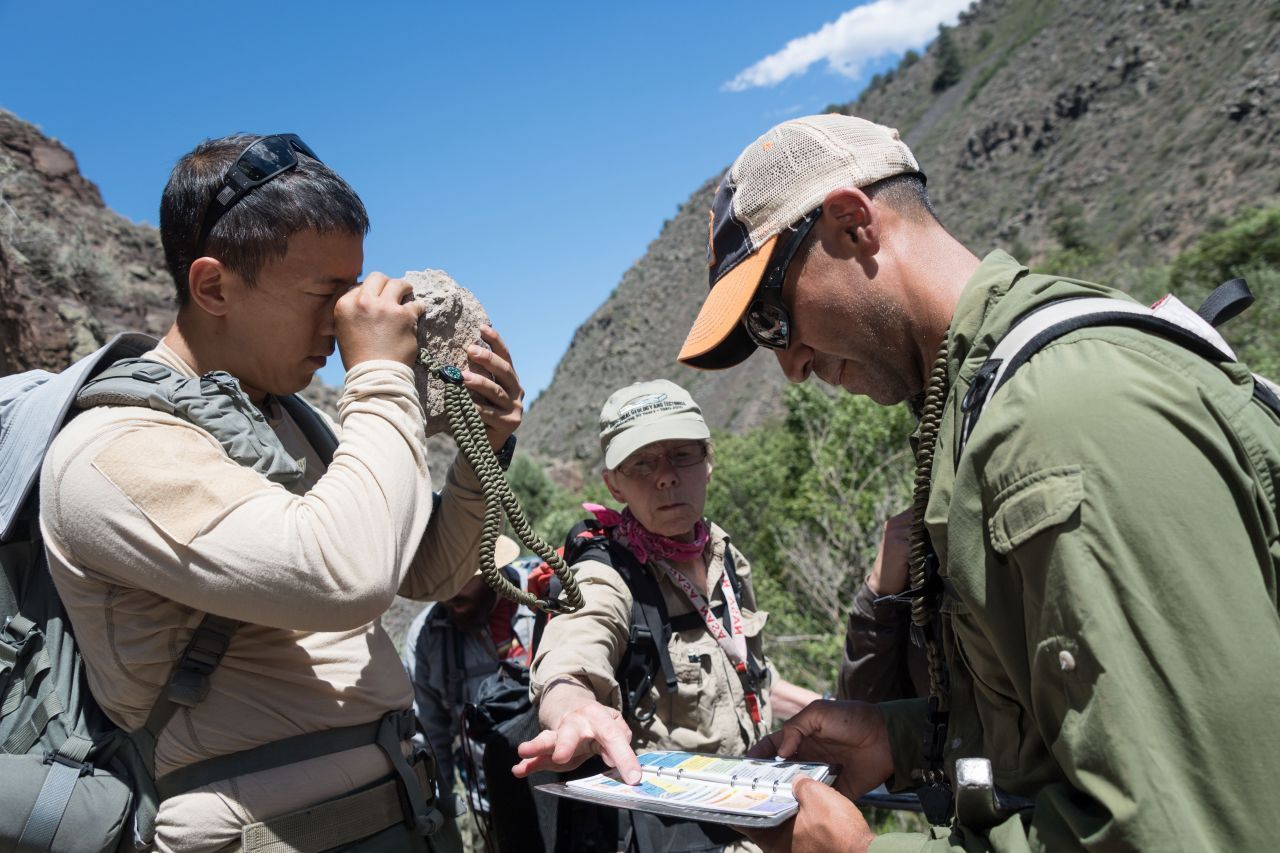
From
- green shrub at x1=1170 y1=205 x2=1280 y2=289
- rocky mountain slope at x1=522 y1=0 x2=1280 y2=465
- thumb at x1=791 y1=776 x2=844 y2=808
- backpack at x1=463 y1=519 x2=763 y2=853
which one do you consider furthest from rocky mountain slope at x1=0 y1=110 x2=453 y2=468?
rocky mountain slope at x1=522 y1=0 x2=1280 y2=465

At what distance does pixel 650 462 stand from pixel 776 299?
1.32m

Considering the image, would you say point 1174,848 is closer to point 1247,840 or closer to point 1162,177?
→ point 1247,840

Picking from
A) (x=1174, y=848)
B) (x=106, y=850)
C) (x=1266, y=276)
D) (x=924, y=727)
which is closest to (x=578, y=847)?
(x=924, y=727)

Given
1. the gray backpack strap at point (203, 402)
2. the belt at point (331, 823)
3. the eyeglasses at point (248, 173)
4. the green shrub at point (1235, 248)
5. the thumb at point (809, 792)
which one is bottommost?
the belt at point (331, 823)

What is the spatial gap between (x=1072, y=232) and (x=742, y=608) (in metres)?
45.8

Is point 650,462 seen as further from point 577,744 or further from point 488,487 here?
point 577,744

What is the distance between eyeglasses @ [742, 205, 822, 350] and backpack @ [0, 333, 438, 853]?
1.02 meters

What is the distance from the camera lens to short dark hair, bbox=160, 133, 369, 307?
1818mm

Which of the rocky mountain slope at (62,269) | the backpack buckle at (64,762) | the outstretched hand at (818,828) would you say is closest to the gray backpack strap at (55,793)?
the backpack buckle at (64,762)

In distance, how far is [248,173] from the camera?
1.83 metres

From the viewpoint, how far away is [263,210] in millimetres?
1820

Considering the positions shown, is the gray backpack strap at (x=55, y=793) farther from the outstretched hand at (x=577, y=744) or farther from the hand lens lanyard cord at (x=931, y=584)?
A: the hand lens lanyard cord at (x=931, y=584)

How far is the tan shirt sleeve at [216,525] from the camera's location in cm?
147

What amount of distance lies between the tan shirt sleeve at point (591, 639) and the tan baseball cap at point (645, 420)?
0.47 metres
